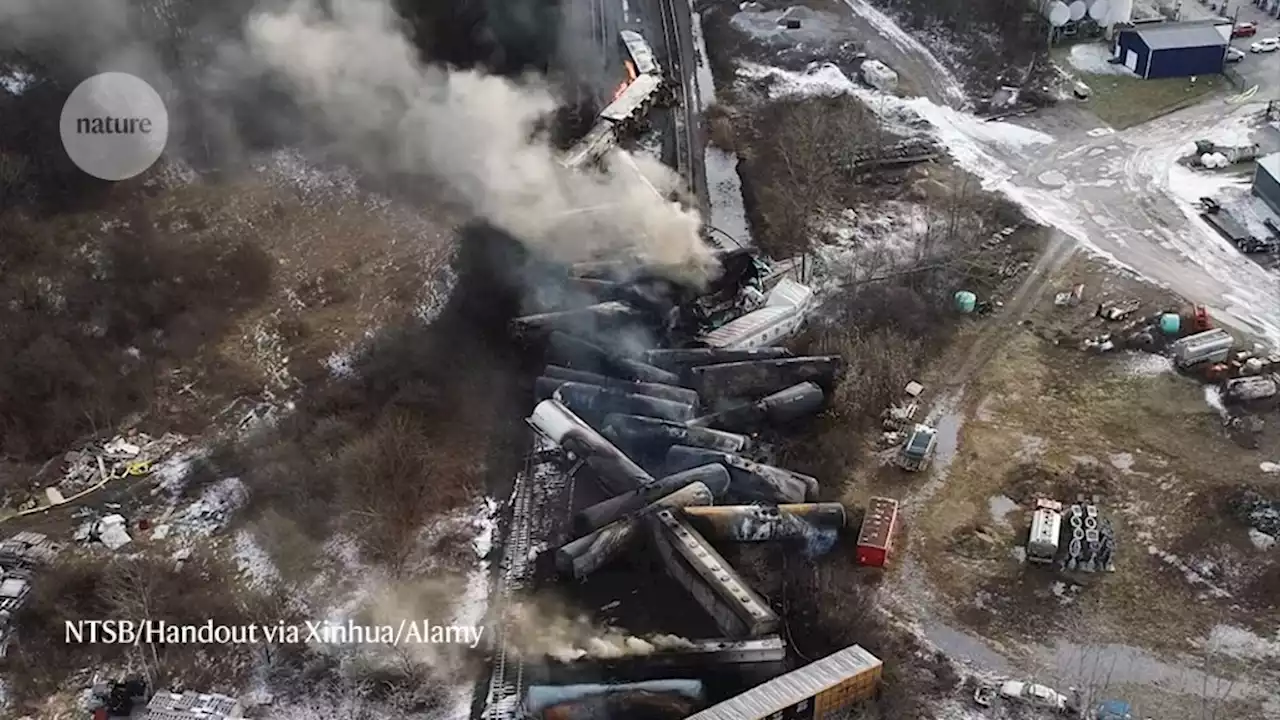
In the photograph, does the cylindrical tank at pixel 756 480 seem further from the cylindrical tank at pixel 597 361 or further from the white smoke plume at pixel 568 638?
the white smoke plume at pixel 568 638

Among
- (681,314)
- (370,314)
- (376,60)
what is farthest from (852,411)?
(376,60)

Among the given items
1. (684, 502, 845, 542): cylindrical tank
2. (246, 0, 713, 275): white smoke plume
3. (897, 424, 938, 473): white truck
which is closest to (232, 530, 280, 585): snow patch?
(684, 502, 845, 542): cylindrical tank

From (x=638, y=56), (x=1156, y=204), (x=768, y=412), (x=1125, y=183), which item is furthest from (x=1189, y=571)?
(x=638, y=56)

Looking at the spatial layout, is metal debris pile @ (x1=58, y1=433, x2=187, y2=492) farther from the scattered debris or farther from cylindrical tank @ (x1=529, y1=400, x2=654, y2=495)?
the scattered debris

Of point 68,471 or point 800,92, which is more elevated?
point 800,92

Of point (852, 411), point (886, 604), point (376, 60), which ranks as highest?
point (376, 60)

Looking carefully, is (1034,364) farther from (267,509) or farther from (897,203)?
(267,509)

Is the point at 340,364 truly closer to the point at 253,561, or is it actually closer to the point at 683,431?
the point at 253,561
